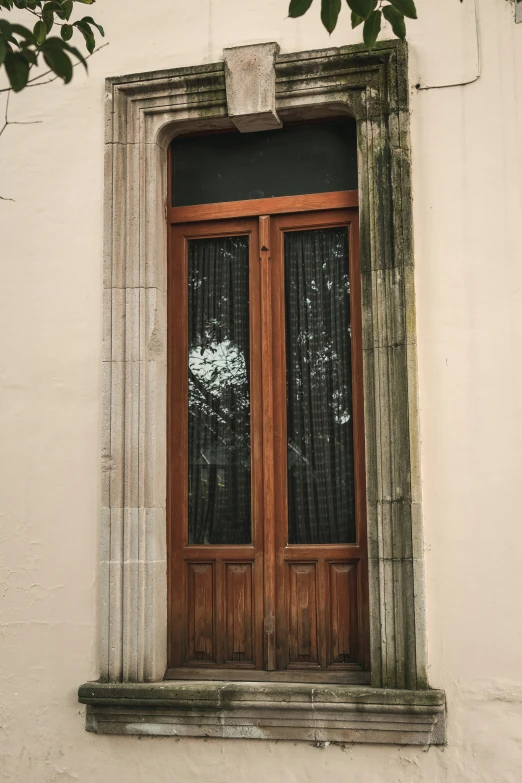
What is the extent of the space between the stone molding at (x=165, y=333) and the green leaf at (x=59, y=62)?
10.4 ft

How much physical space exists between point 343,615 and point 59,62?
394 centimetres

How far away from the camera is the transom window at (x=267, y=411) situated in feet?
19.4

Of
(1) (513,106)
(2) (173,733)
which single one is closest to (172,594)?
(2) (173,733)

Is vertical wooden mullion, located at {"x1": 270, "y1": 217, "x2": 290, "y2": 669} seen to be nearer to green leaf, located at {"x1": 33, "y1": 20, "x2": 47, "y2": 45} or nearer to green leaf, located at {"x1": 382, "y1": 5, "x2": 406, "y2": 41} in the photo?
green leaf, located at {"x1": 33, "y1": 20, "x2": 47, "y2": 45}

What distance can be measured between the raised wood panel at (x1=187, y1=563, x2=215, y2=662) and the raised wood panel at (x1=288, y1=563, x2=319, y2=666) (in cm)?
50

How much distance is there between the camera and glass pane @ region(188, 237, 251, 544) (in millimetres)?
6133

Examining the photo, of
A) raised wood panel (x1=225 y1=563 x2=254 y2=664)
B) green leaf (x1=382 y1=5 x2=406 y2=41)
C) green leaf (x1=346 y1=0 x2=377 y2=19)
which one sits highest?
green leaf (x1=382 y1=5 x2=406 y2=41)

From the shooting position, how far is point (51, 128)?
642cm

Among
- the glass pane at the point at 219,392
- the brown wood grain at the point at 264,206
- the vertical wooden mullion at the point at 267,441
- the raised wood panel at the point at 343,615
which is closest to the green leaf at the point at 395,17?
the brown wood grain at the point at 264,206

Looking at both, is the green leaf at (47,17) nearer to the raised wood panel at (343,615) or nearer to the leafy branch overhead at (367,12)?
the leafy branch overhead at (367,12)

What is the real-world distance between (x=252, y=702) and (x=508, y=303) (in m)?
2.70

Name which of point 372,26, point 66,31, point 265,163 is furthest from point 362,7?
point 265,163

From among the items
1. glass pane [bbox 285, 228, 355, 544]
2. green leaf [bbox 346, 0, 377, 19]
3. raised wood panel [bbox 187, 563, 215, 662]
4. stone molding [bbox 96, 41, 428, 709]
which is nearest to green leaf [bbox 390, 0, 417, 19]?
green leaf [bbox 346, 0, 377, 19]

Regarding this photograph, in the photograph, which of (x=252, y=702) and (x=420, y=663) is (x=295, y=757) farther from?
(x=420, y=663)
